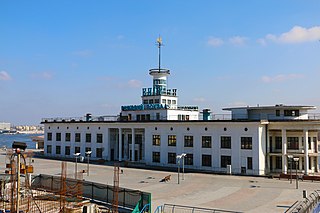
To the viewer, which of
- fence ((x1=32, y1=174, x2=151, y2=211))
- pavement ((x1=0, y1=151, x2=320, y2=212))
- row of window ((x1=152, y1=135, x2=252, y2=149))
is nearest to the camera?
fence ((x1=32, y1=174, x2=151, y2=211))

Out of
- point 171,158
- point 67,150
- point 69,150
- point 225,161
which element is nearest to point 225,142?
point 225,161

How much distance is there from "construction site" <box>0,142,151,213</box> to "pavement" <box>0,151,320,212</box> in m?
2.05

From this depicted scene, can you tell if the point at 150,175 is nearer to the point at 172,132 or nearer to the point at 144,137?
the point at 172,132

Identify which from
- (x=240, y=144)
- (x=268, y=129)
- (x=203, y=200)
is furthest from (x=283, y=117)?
(x=203, y=200)

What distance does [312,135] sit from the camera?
1622 inches

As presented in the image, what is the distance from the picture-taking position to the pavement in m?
24.8

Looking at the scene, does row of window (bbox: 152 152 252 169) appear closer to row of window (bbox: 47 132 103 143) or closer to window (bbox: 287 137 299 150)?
window (bbox: 287 137 299 150)

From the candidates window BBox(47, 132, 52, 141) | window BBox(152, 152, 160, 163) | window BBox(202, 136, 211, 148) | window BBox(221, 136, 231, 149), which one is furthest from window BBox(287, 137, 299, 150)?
window BBox(47, 132, 52, 141)

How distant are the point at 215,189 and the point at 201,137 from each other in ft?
45.5

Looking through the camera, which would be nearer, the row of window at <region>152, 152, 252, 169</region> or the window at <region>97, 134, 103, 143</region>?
the row of window at <region>152, 152, 252, 169</region>

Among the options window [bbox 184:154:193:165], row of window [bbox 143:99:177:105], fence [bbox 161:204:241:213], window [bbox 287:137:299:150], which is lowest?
fence [bbox 161:204:241:213]

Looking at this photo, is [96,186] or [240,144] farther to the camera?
[240,144]

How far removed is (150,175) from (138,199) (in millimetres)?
17455

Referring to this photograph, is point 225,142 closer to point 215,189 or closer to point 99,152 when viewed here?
point 215,189
